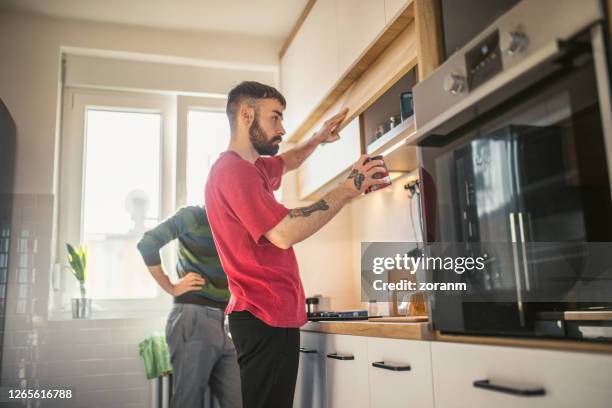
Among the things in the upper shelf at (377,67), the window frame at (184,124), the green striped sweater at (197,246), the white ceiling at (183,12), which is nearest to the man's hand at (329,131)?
the upper shelf at (377,67)

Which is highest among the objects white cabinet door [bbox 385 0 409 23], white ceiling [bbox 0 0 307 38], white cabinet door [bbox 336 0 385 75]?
white ceiling [bbox 0 0 307 38]

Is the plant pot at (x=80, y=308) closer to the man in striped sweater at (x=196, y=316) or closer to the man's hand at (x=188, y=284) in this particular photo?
the man in striped sweater at (x=196, y=316)

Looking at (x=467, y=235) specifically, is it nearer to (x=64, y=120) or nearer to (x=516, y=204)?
(x=516, y=204)

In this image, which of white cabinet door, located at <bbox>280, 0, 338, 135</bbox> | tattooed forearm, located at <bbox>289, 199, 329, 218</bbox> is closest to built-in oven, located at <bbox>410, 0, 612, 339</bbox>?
tattooed forearm, located at <bbox>289, 199, 329, 218</bbox>

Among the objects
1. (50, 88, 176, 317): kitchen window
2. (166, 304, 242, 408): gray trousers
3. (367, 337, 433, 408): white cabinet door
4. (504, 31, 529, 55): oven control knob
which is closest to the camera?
(504, 31, 529, 55): oven control knob

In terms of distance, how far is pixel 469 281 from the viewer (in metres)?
1.12

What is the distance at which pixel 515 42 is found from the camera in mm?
934

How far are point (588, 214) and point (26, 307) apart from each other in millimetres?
2797

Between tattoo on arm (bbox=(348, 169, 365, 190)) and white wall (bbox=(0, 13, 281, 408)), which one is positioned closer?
tattoo on arm (bbox=(348, 169, 365, 190))

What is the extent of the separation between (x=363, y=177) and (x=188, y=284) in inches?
45.8

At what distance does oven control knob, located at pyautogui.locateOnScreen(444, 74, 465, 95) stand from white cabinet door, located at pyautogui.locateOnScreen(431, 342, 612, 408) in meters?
0.51

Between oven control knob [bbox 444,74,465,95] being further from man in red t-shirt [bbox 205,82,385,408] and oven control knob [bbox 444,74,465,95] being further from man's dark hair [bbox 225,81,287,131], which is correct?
man's dark hair [bbox 225,81,287,131]

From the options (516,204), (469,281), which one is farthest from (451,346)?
(516,204)

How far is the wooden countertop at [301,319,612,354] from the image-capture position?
2.64 ft
